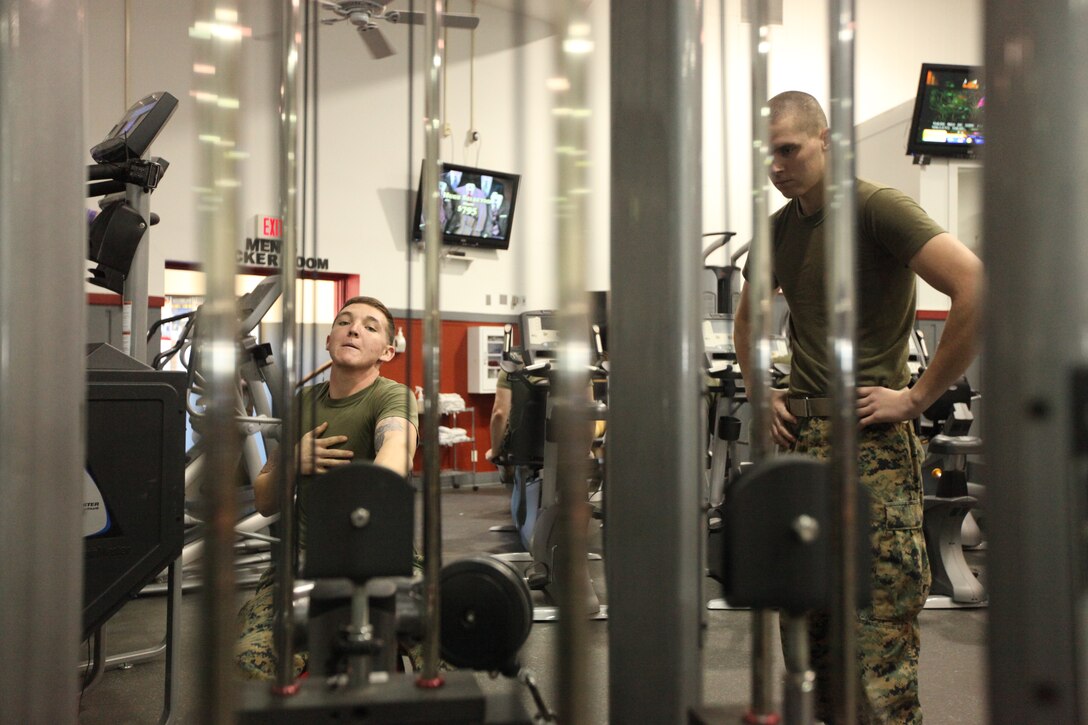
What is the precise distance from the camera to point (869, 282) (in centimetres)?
156

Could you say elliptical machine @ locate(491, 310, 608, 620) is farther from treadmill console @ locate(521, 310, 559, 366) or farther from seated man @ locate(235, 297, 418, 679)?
seated man @ locate(235, 297, 418, 679)

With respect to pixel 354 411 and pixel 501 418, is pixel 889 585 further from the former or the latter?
pixel 501 418

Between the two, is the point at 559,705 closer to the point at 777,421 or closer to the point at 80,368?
the point at 80,368

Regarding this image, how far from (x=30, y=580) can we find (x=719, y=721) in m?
0.46

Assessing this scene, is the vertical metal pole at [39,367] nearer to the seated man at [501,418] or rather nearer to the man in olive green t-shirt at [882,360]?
the man in olive green t-shirt at [882,360]

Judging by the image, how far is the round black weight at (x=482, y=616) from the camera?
2.33ft

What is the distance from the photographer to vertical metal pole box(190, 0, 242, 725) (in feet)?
1.27

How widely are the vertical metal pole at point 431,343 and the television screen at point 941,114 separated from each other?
19.5 feet

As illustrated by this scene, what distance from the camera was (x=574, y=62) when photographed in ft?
1.39

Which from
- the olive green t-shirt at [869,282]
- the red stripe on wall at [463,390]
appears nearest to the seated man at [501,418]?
the olive green t-shirt at [869,282]

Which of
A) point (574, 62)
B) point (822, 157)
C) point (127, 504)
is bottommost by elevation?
point (127, 504)

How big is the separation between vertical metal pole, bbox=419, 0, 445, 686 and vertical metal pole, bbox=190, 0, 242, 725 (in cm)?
20

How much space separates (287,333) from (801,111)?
1124mm

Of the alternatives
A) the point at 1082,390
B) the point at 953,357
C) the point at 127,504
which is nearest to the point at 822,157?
the point at 953,357
